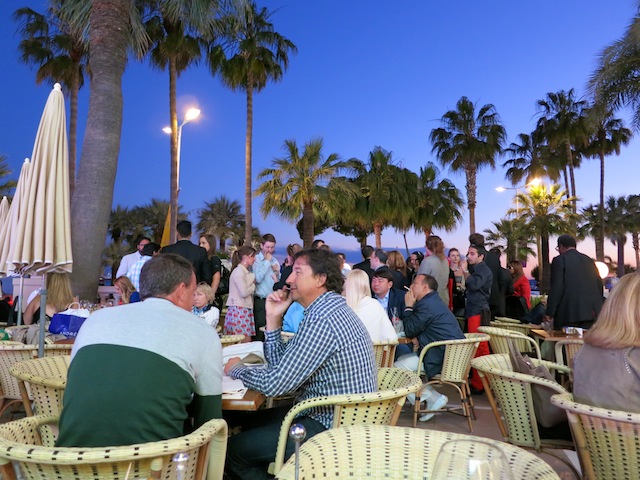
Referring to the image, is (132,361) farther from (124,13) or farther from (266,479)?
(124,13)

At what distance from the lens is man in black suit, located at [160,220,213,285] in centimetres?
707

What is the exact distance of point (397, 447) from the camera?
6.05ft

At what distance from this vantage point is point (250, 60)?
2075 centimetres

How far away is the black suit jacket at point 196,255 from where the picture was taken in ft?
23.3

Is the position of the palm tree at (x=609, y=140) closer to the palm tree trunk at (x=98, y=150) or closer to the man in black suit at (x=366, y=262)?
the man in black suit at (x=366, y=262)

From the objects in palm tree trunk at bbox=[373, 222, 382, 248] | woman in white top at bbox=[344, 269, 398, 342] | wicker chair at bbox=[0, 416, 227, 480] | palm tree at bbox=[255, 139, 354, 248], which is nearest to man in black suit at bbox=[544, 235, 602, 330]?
woman in white top at bbox=[344, 269, 398, 342]

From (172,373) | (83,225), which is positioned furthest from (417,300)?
(83,225)

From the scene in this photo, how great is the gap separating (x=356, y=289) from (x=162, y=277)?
3084 millimetres

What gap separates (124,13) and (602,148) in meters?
36.2

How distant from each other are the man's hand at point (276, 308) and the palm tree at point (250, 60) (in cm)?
1700

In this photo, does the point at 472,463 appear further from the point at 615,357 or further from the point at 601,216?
the point at 601,216

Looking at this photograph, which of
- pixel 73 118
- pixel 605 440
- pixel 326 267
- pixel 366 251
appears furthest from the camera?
pixel 73 118

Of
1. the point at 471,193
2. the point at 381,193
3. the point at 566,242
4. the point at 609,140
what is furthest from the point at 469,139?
the point at 566,242

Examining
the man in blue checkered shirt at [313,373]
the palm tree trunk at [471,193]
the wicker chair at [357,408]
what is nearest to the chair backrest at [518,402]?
the wicker chair at [357,408]
